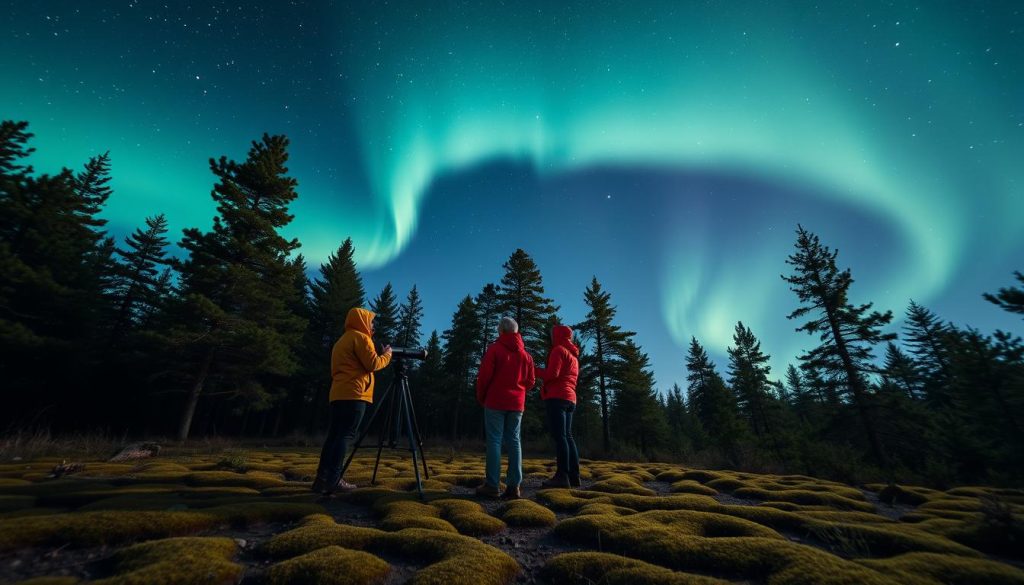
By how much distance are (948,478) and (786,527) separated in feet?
47.8

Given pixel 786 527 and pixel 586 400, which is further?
pixel 586 400

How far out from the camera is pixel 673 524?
11.4 ft

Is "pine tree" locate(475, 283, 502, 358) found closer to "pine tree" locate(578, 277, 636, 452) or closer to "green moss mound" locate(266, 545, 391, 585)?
"pine tree" locate(578, 277, 636, 452)

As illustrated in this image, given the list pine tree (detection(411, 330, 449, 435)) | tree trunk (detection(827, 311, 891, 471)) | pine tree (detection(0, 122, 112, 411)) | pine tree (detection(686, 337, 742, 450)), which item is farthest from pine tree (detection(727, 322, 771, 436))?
pine tree (detection(0, 122, 112, 411))

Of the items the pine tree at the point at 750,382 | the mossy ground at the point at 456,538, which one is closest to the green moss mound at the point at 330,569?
the mossy ground at the point at 456,538

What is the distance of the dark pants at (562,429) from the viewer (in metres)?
5.59

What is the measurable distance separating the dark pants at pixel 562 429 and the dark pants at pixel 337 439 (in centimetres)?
293

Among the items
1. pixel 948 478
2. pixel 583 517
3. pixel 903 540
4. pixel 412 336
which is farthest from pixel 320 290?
pixel 948 478

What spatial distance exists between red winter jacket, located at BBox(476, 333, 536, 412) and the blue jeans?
153 mm

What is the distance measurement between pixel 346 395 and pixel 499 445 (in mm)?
2225

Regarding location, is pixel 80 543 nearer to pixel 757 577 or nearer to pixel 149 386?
pixel 757 577

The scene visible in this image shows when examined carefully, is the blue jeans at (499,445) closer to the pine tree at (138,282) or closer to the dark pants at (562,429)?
the dark pants at (562,429)

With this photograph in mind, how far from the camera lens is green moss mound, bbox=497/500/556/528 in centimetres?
374

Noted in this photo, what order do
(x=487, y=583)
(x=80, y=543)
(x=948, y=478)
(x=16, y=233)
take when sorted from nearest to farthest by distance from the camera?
(x=487, y=583) → (x=80, y=543) → (x=948, y=478) → (x=16, y=233)
